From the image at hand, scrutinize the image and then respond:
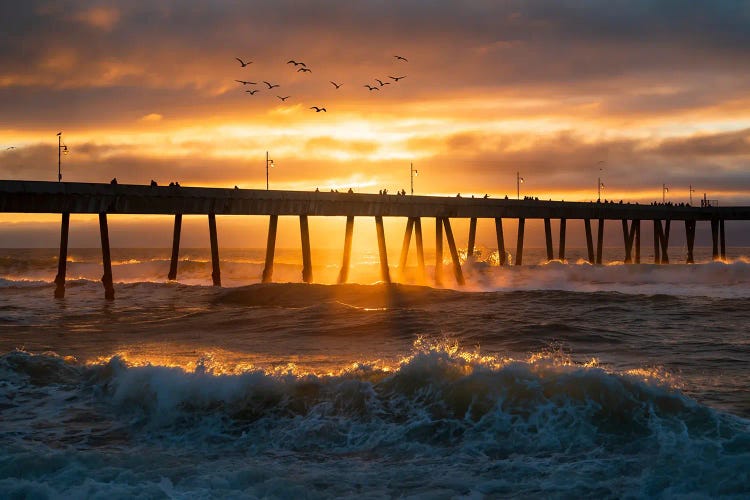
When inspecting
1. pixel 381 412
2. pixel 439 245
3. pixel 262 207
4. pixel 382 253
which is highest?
pixel 262 207

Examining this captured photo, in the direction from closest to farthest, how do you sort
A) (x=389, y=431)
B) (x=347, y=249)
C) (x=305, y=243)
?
(x=389, y=431) → (x=305, y=243) → (x=347, y=249)

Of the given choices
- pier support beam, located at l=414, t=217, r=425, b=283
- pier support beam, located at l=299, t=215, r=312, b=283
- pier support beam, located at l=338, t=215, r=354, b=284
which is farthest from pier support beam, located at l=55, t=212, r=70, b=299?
pier support beam, located at l=414, t=217, r=425, b=283

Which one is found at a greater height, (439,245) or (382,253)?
(439,245)

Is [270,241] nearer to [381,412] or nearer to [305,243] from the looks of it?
[305,243]

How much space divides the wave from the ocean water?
4 centimetres

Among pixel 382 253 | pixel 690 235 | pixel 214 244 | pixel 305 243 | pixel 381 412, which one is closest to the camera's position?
pixel 381 412

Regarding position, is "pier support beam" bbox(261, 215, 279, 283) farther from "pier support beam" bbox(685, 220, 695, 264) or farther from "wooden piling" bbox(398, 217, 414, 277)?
"pier support beam" bbox(685, 220, 695, 264)

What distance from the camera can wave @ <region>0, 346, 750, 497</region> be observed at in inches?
416

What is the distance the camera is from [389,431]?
1284 cm

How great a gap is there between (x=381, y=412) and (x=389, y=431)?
30.3 inches

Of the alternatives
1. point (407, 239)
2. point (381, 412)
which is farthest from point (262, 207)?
point (381, 412)

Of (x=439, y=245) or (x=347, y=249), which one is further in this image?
(x=439, y=245)

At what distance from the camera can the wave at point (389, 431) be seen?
10562 millimetres

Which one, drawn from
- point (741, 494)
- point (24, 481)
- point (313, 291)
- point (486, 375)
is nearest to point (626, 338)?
point (486, 375)
